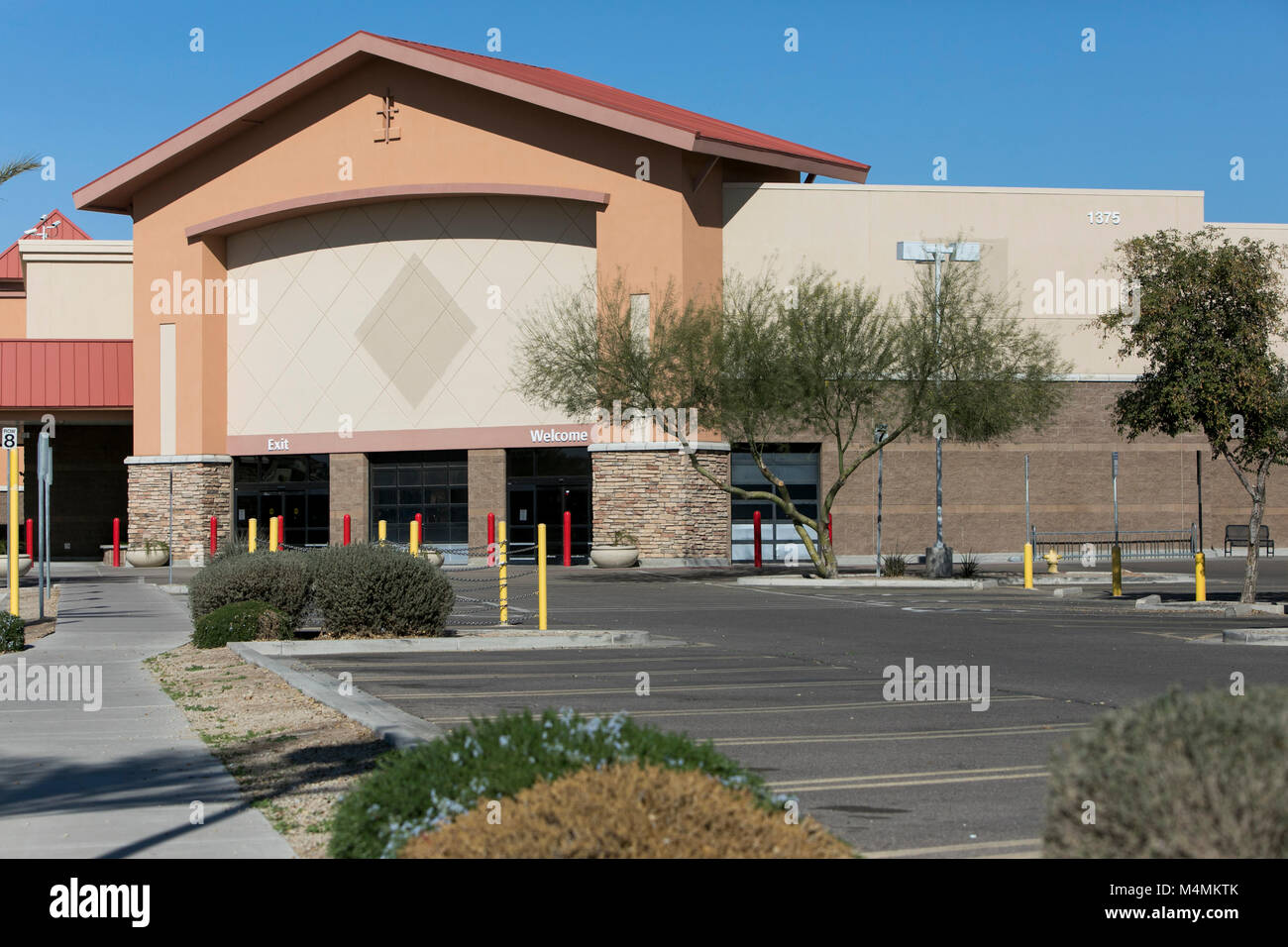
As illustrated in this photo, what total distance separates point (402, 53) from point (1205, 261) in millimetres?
25630

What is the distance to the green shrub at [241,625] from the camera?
16156mm

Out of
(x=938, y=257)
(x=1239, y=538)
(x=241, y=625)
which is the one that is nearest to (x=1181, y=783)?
(x=241, y=625)

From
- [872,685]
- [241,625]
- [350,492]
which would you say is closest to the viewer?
[872,685]

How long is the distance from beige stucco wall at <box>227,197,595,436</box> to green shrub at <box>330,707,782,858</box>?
33870 millimetres

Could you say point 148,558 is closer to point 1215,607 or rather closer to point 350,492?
Result: point 350,492

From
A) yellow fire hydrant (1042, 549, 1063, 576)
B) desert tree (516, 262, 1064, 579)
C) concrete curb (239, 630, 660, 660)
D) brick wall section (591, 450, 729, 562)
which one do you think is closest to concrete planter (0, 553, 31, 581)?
desert tree (516, 262, 1064, 579)

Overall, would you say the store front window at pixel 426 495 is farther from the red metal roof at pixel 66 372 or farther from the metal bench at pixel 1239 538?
the metal bench at pixel 1239 538

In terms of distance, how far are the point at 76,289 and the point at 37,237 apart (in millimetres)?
17786

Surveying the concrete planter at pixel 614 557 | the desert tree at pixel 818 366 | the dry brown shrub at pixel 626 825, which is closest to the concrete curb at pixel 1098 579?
the desert tree at pixel 818 366

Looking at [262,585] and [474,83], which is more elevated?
[474,83]

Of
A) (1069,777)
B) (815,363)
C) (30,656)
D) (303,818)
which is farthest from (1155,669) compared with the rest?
(815,363)

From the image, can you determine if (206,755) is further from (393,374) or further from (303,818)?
(393,374)

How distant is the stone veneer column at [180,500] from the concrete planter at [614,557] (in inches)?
559

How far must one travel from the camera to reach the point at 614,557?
37.0 metres
